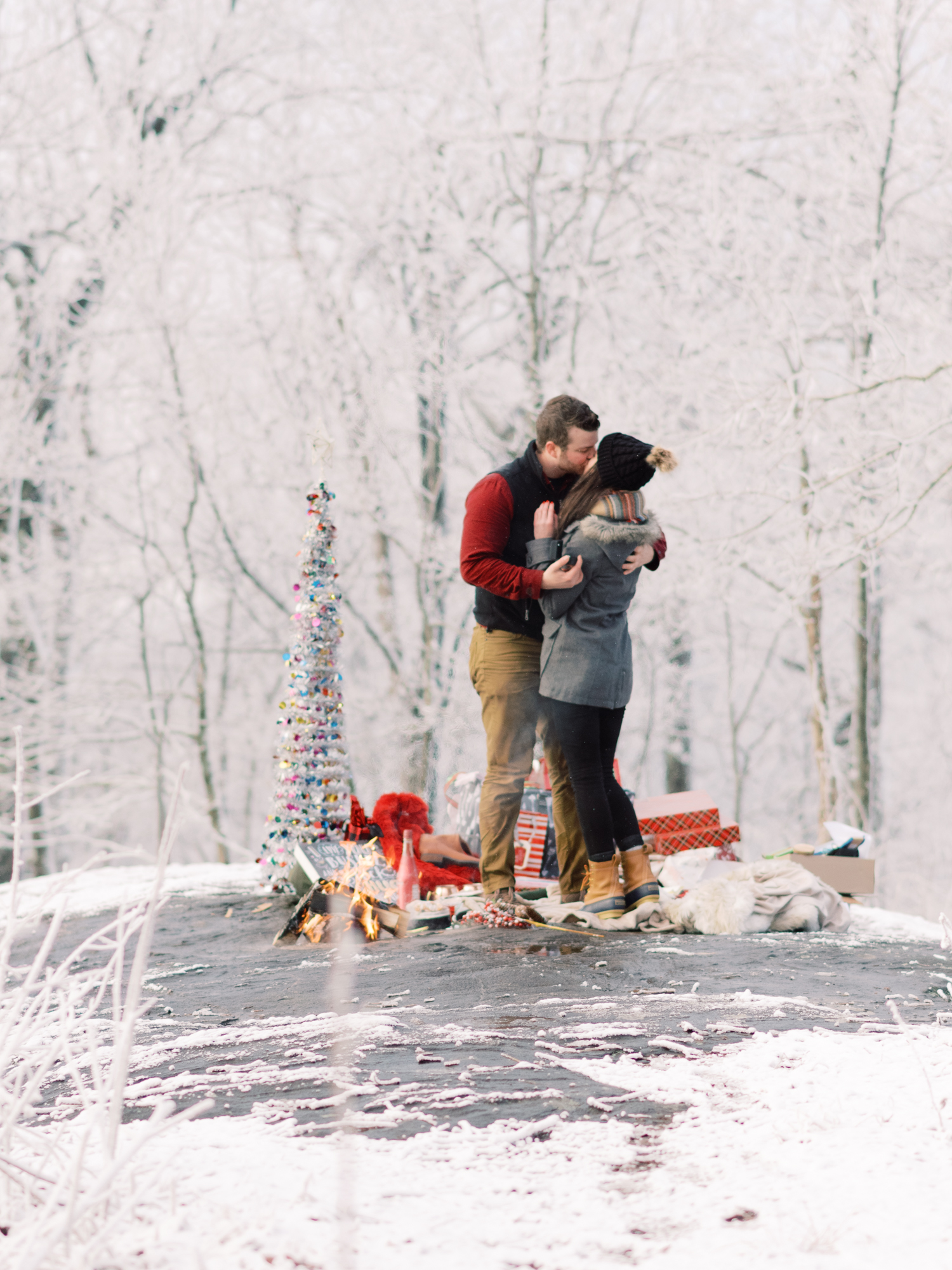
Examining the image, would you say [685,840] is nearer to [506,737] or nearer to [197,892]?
[506,737]

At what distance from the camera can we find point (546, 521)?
4277 mm

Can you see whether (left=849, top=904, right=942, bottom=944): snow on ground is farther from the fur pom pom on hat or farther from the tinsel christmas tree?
the tinsel christmas tree

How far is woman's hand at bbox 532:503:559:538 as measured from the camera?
4.27 meters

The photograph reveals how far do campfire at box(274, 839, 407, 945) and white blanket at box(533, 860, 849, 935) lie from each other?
0.68 m

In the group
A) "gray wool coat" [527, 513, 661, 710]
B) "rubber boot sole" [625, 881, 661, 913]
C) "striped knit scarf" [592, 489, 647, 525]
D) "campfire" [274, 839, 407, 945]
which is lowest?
"campfire" [274, 839, 407, 945]

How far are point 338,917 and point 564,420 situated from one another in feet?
7.64

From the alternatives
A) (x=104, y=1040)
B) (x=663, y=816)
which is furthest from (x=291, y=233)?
(x=104, y=1040)

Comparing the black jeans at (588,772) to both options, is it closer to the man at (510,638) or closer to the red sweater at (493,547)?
the man at (510,638)

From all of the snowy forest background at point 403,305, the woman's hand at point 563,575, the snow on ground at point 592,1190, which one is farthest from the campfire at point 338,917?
the snowy forest background at point 403,305

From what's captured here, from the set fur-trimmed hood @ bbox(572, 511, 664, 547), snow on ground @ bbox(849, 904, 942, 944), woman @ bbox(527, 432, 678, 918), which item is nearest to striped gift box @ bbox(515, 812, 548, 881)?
woman @ bbox(527, 432, 678, 918)

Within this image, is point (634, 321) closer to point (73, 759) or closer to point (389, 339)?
point (389, 339)

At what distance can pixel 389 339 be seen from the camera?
12.1m

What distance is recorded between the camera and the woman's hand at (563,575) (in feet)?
13.6

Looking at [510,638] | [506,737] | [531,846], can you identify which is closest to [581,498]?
[510,638]
